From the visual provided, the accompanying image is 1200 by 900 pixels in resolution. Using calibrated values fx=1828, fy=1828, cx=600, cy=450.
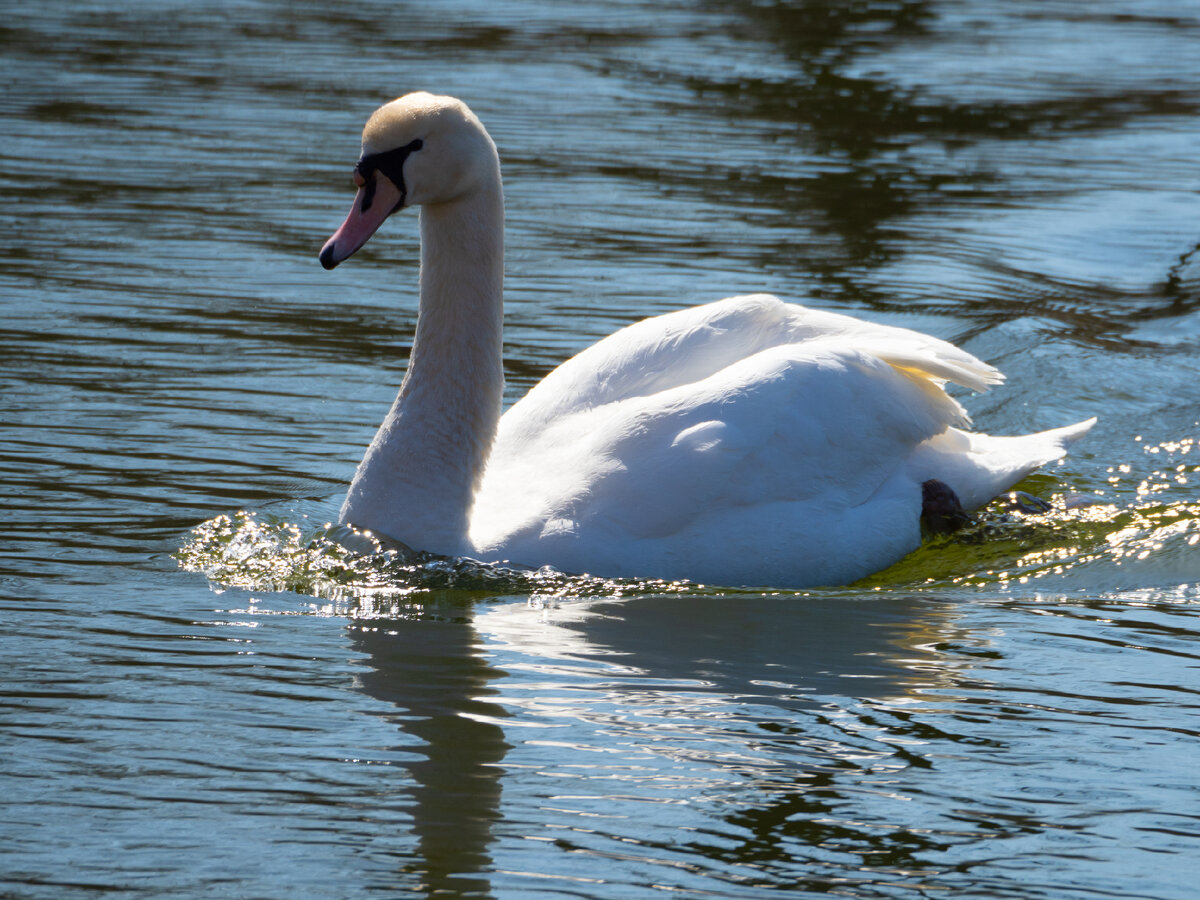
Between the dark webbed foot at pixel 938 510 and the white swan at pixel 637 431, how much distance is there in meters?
0.06

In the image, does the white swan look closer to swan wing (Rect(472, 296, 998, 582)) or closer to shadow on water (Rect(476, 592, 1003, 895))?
swan wing (Rect(472, 296, 998, 582))

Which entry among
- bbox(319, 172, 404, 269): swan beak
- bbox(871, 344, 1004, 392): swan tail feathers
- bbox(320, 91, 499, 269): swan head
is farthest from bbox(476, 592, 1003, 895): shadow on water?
bbox(320, 91, 499, 269): swan head

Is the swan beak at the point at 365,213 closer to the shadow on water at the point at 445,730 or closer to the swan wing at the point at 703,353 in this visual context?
the swan wing at the point at 703,353

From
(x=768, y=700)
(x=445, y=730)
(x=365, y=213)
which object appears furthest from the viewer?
(x=365, y=213)

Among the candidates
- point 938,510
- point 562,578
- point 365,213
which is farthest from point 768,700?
point 365,213

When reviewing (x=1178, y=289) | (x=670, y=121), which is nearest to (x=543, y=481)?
(x=1178, y=289)

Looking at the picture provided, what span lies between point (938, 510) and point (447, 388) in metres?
2.07

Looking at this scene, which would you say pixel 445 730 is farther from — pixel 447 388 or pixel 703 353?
pixel 703 353

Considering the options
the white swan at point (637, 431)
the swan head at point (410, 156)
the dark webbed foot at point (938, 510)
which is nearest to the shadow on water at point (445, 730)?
the white swan at point (637, 431)

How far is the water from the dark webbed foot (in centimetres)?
11

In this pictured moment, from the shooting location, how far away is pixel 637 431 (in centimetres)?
686

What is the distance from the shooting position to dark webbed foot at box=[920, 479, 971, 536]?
7.51 meters

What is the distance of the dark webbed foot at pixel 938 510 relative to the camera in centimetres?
751

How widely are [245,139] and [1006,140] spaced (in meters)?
6.84
